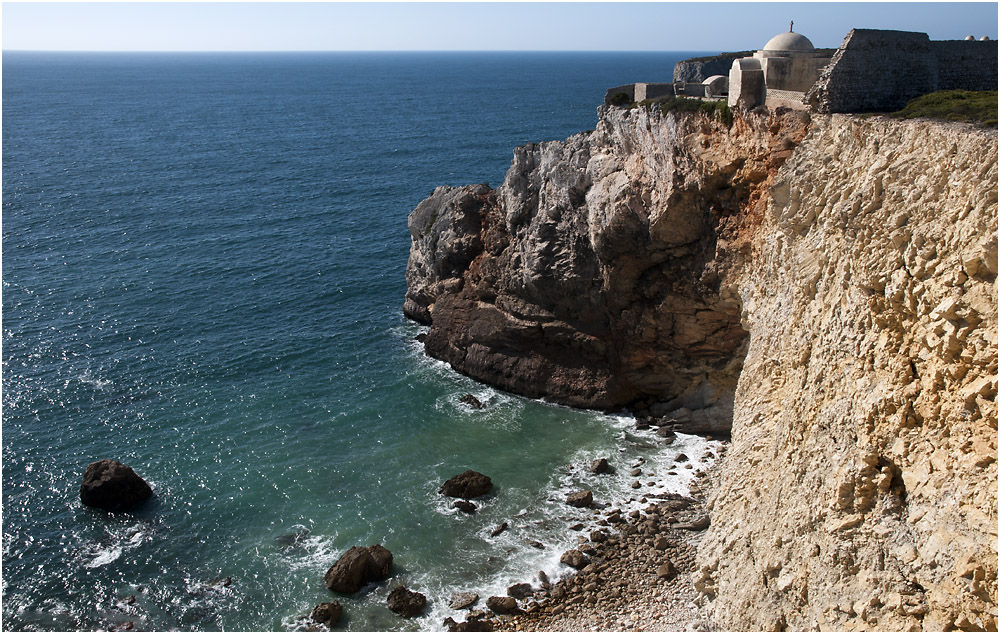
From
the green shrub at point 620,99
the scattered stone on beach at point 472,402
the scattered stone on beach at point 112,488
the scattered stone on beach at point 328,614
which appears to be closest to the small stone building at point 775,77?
the green shrub at point 620,99

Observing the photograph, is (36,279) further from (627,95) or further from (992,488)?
(992,488)

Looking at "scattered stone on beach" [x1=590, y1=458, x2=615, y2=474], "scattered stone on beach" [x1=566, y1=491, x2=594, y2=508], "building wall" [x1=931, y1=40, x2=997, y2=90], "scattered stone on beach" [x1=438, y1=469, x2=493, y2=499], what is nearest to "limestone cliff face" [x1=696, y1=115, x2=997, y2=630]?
"building wall" [x1=931, y1=40, x2=997, y2=90]

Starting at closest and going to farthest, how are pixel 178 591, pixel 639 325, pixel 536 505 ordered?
pixel 178 591 → pixel 536 505 → pixel 639 325

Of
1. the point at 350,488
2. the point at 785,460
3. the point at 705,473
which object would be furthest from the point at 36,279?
the point at 785,460

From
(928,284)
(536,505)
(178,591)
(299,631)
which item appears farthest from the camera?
(536,505)

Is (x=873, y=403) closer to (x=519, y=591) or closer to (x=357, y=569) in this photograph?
(x=519, y=591)

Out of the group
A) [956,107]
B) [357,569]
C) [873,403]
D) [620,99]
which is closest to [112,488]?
[357,569]
